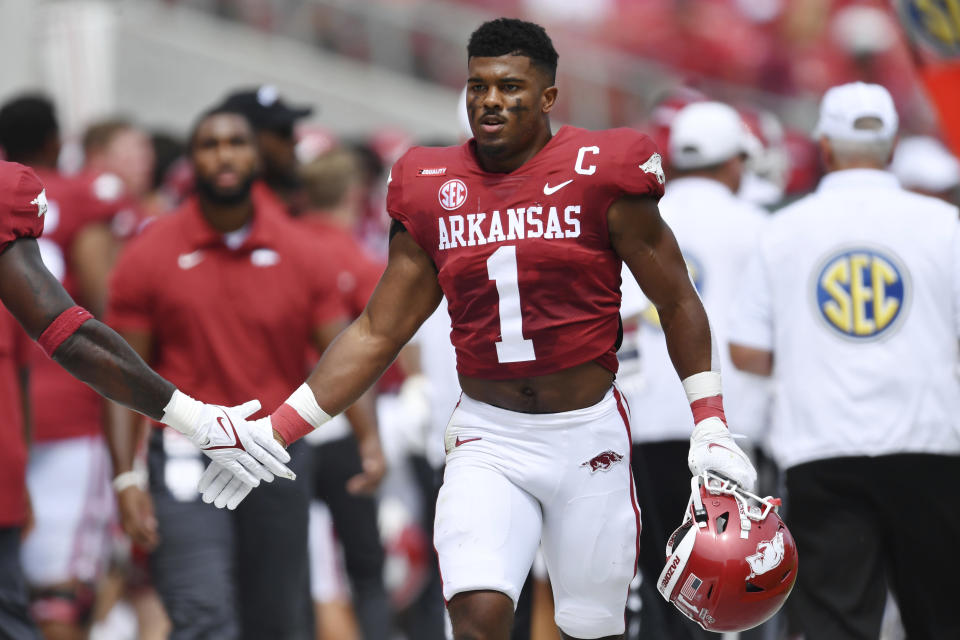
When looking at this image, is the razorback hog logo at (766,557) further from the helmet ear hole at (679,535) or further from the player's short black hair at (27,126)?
the player's short black hair at (27,126)

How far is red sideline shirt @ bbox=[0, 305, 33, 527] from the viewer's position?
231 inches

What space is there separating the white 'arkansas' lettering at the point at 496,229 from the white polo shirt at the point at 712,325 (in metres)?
2.10

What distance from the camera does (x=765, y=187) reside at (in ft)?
30.1

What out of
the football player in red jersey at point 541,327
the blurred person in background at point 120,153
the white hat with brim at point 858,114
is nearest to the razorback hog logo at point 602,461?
the football player in red jersey at point 541,327

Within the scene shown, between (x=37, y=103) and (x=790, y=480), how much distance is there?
407 cm

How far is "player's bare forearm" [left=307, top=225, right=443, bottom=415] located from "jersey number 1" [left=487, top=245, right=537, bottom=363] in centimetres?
35

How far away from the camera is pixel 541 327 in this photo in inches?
199

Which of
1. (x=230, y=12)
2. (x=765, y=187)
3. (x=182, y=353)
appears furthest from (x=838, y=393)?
(x=230, y=12)

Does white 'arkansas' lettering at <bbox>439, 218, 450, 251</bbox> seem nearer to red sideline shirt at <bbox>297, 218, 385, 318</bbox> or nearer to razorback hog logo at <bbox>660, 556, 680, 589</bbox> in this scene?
razorback hog logo at <bbox>660, 556, 680, 589</bbox>

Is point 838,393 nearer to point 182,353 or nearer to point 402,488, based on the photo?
point 182,353

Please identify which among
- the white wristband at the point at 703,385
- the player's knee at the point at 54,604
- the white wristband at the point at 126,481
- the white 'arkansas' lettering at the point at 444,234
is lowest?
the player's knee at the point at 54,604

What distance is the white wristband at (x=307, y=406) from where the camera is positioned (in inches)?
210

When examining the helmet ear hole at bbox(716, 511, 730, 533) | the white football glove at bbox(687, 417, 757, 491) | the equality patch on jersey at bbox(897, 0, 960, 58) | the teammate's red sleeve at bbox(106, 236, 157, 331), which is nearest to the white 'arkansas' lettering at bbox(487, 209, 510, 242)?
the white football glove at bbox(687, 417, 757, 491)

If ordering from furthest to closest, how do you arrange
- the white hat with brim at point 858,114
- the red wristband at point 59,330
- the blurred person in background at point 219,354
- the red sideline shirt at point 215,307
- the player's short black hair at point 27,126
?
the player's short black hair at point 27,126, the red sideline shirt at point 215,307, the blurred person in background at point 219,354, the white hat with brim at point 858,114, the red wristband at point 59,330
